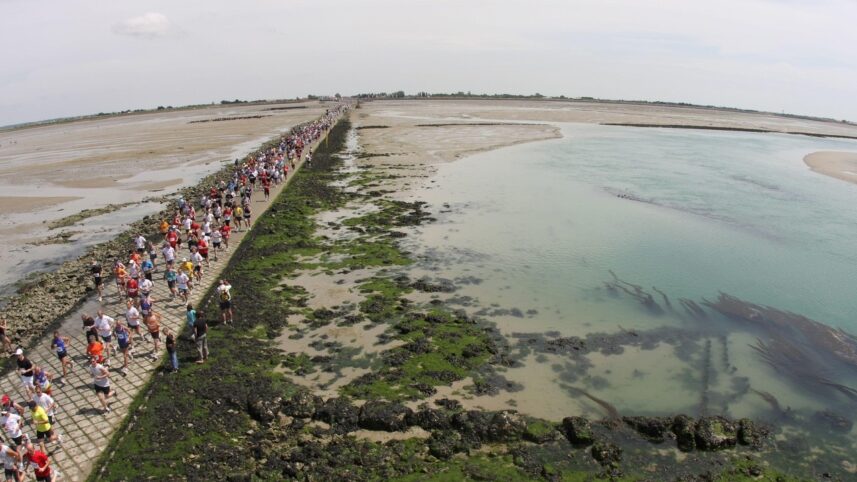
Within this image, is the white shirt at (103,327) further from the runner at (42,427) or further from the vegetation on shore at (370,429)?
Result: the runner at (42,427)

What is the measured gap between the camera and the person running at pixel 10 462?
8867mm

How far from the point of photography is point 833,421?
1158cm

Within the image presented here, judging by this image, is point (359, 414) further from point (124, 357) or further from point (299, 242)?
point (299, 242)

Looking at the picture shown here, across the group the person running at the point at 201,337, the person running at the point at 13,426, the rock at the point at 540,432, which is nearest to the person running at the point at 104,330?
the person running at the point at 201,337

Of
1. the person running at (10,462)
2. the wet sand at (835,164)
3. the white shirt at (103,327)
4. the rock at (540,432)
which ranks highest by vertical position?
the wet sand at (835,164)

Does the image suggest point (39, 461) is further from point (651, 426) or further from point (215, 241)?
point (215, 241)

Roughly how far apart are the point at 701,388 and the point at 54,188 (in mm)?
44686

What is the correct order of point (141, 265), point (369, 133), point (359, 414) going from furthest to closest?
1. point (369, 133)
2. point (141, 265)
3. point (359, 414)

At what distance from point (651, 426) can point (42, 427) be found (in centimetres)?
1240

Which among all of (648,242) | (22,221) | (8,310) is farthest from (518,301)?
(22,221)

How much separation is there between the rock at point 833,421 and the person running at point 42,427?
648 inches

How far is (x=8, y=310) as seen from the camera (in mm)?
16750

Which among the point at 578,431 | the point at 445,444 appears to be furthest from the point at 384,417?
the point at 578,431

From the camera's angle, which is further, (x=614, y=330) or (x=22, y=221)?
(x=22, y=221)
